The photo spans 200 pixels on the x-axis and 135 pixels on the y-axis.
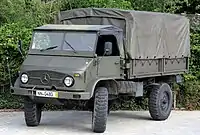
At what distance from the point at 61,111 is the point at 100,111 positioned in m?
3.70

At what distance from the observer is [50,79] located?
9.99 metres

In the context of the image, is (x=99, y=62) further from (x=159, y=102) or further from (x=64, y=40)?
(x=159, y=102)

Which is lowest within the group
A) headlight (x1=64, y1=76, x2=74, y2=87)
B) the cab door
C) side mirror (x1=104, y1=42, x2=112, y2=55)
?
headlight (x1=64, y1=76, x2=74, y2=87)

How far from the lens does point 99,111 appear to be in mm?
9984

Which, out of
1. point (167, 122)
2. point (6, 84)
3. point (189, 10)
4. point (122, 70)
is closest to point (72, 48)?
point (122, 70)

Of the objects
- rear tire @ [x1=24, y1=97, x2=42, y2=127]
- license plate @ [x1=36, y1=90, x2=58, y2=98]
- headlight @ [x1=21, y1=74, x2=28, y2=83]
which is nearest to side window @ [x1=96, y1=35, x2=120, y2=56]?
license plate @ [x1=36, y1=90, x2=58, y2=98]

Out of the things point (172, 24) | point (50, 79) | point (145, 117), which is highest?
point (172, 24)

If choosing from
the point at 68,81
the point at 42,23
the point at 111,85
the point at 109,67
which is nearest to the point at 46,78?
the point at 68,81

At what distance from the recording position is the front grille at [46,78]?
9.89 metres

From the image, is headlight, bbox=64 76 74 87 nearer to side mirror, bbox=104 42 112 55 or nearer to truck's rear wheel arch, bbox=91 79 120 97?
truck's rear wheel arch, bbox=91 79 120 97

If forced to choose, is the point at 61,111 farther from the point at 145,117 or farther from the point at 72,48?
the point at 72,48

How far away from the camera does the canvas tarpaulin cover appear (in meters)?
11.2

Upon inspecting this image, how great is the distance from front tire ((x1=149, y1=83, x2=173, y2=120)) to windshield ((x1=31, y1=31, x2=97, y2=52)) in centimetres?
262

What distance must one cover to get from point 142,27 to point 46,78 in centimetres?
289
